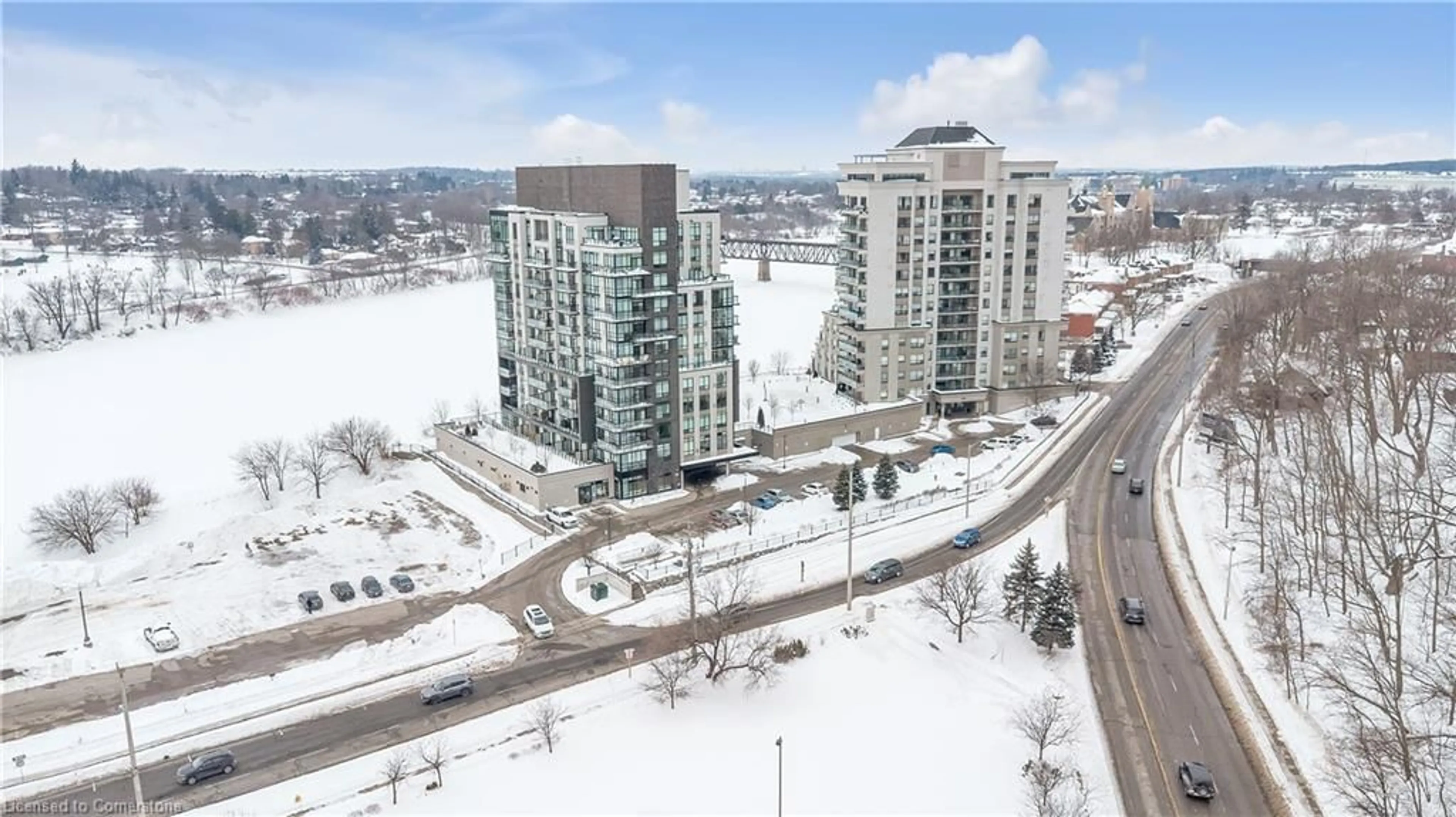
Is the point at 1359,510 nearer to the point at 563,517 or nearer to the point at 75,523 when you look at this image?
the point at 563,517

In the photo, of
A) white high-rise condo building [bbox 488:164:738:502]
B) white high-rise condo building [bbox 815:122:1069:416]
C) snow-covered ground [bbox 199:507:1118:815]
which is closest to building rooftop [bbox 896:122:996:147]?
white high-rise condo building [bbox 815:122:1069:416]

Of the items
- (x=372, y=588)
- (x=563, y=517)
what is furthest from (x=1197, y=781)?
(x=372, y=588)

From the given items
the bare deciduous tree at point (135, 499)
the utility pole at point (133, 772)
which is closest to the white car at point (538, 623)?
the utility pole at point (133, 772)

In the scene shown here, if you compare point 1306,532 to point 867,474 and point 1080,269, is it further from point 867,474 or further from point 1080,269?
point 1080,269

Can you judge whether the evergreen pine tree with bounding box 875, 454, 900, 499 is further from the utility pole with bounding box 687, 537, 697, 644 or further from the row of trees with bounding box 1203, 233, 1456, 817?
the row of trees with bounding box 1203, 233, 1456, 817

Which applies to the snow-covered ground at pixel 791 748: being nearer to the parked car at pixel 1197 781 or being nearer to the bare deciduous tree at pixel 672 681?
the bare deciduous tree at pixel 672 681
